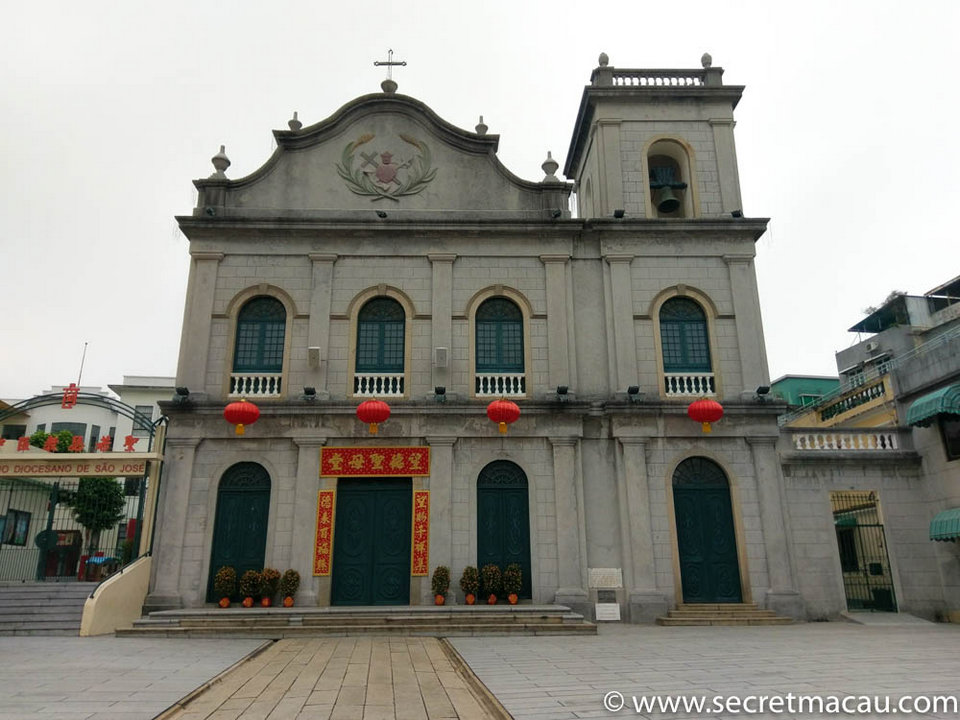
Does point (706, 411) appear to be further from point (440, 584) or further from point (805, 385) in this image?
point (805, 385)

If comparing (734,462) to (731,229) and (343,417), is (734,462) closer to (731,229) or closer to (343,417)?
(731,229)

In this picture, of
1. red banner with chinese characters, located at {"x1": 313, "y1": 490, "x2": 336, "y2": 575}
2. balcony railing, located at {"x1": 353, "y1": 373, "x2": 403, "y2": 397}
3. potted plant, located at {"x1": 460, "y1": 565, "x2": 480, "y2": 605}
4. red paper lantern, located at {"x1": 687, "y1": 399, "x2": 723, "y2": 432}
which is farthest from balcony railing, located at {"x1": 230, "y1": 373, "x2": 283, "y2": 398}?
red paper lantern, located at {"x1": 687, "y1": 399, "x2": 723, "y2": 432}

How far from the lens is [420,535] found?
14609 mm

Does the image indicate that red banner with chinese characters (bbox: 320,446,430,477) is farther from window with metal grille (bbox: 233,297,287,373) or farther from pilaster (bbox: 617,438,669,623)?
pilaster (bbox: 617,438,669,623)

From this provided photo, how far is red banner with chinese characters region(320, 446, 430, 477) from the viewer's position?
15.0 m

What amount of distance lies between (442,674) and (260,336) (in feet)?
33.6

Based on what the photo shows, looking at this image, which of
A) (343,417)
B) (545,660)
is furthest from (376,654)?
(343,417)

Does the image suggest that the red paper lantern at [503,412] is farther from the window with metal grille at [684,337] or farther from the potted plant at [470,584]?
the window with metal grille at [684,337]

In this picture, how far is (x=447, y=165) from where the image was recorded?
17.4 meters

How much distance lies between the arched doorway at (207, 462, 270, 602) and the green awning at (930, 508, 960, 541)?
14.6m

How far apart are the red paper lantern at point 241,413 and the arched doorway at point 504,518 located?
5.12 metres

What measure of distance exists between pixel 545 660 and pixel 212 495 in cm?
891

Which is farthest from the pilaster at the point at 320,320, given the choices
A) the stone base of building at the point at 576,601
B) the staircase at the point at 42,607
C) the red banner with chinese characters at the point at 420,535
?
the stone base of building at the point at 576,601

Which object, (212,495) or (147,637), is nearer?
(147,637)
